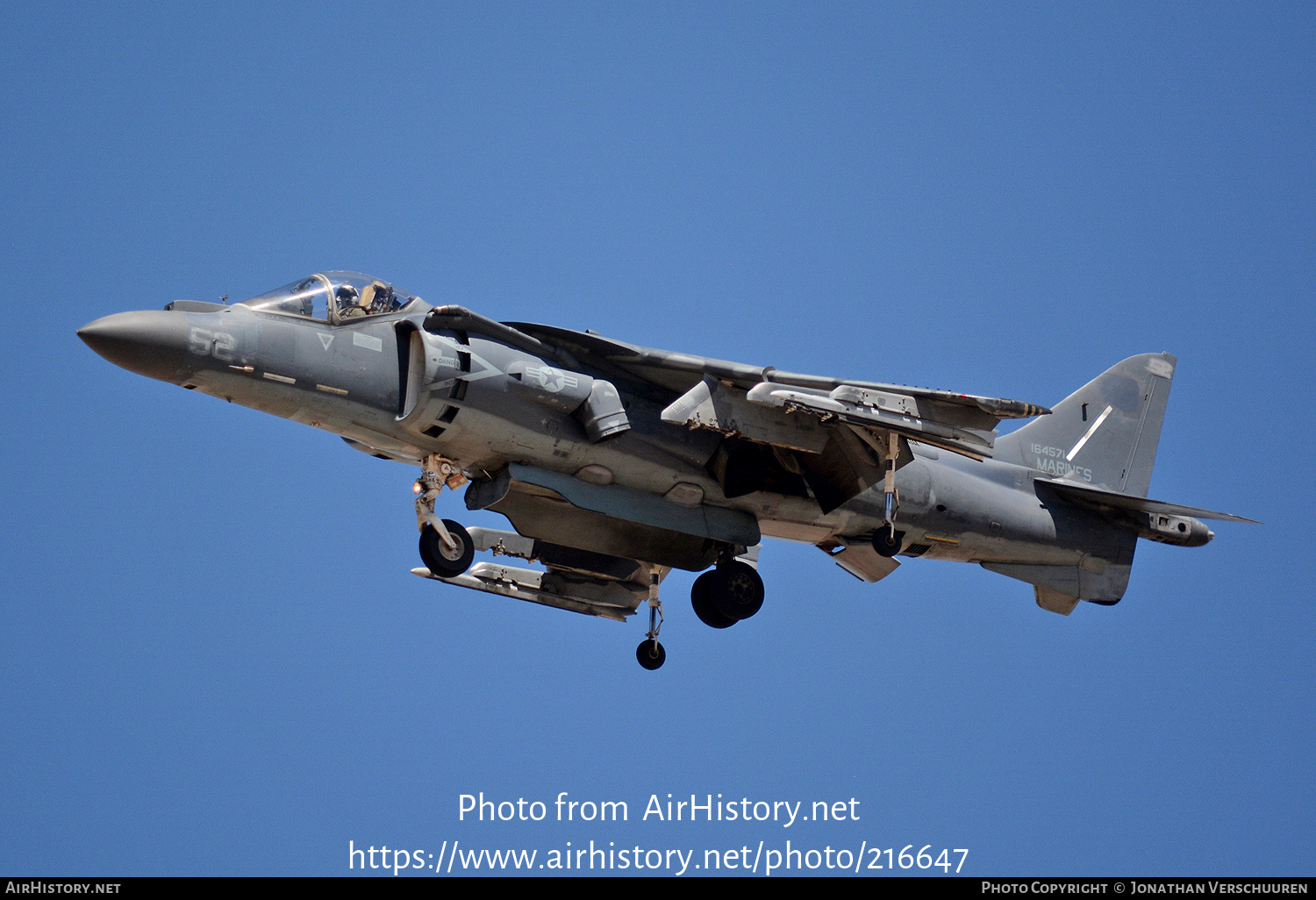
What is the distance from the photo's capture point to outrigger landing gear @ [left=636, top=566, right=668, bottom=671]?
19375mm

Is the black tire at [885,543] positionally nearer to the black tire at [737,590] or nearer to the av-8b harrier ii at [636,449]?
the av-8b harrier ii at [636,449]

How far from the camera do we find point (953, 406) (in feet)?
54.4

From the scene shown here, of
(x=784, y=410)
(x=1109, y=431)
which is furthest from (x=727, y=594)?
(x=1109, y=431)

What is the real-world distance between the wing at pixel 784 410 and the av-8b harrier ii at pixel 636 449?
0.09 ft

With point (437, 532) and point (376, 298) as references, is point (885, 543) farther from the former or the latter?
point (376, 298)

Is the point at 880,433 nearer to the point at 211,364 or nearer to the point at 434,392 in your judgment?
the point at 434,392

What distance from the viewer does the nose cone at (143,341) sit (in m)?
14.1

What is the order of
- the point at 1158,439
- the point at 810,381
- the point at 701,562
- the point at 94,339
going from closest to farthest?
the point at 94,339, the point at 810,381, the point at 701,562, the point at 1158,439

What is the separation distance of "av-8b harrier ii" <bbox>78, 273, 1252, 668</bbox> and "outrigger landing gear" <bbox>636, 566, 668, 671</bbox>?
3 centimetres

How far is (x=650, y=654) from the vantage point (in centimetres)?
1941

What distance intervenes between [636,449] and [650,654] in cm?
407

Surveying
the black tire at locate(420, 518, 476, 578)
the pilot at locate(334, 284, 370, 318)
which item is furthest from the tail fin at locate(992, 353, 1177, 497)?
the pilot at locate(334, 284, 370, 318)

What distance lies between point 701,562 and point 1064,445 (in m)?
6.27
